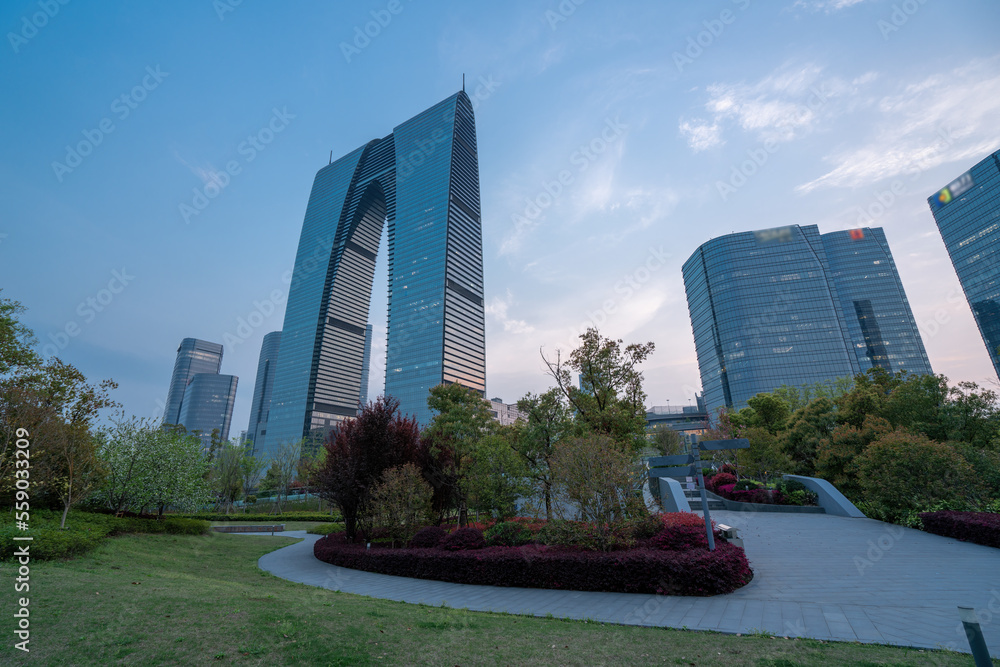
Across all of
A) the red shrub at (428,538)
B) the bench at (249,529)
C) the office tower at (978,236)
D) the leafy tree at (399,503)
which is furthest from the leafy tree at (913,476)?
the office tower at (978,236)

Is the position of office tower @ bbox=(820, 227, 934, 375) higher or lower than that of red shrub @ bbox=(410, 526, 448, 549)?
higher

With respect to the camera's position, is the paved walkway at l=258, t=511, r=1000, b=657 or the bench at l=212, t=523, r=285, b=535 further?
the bench at l=212, t=523, r=285, b=535

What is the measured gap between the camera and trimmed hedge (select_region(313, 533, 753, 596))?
838 cm

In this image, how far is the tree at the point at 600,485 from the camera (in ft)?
36.1

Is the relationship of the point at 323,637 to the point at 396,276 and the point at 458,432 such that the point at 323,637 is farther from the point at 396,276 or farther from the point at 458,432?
the point at 396,276

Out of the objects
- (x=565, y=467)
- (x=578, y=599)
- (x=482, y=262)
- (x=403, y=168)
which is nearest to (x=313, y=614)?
(x=578, y=599)

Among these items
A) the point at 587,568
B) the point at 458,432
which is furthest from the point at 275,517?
the point at 587,568

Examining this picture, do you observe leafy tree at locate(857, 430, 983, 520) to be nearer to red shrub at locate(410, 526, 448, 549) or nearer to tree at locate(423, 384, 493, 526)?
tree at locate(423, 384, 493, 526)

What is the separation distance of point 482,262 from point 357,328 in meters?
55.6

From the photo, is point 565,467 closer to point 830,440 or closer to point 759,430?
point 830,440

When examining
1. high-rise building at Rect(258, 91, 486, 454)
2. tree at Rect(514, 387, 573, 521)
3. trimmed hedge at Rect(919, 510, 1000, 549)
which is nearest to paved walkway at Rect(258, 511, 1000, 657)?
trimmed hedge at Rect(919, 510, 1000, 549)

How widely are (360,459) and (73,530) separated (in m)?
9.04

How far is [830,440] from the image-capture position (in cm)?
2089

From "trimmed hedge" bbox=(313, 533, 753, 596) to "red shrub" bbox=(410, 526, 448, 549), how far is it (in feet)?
2.76
